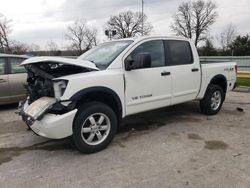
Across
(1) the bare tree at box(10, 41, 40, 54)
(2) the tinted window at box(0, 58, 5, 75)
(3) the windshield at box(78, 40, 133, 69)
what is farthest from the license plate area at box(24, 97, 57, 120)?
(1) the bare tree at box(10, 41, 40, 54)

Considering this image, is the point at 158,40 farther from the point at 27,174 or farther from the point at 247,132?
the point at 27,174

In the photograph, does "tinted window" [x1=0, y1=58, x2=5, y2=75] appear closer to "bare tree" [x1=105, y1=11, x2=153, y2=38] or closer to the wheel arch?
the wheel arch

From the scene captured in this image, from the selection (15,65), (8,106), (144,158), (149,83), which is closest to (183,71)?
(149,83)

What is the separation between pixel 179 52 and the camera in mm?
5562

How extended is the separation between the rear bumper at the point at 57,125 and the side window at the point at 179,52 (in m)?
2.46

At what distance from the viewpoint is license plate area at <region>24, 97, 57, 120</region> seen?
3842 millimetres

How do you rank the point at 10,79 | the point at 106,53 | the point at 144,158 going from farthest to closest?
the point at 10,79 < the point at 106,53 < the point at 144,158

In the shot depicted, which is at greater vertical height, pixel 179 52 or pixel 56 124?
pixel 179 52

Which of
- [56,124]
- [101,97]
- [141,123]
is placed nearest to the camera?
[56,124]

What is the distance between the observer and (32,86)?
4602 millimetres

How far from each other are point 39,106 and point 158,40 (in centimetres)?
259

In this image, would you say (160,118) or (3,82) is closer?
(160,118)

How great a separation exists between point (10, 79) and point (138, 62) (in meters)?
4.28

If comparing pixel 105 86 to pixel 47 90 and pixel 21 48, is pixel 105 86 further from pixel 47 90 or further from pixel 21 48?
pixel 21 48
